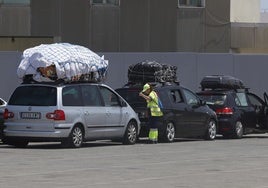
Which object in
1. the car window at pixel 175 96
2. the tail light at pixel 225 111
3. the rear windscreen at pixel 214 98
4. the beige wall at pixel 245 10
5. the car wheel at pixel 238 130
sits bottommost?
the car wheel at pixel 238 130

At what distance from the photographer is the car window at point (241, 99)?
24922mm

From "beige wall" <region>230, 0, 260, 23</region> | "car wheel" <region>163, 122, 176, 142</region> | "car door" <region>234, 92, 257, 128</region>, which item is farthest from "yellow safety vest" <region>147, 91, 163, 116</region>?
"beige wall" <region>230, 0, 260, 23</region>

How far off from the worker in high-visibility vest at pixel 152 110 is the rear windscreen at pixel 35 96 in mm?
3274

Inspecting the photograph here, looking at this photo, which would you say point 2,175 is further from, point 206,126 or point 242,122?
point 242,122

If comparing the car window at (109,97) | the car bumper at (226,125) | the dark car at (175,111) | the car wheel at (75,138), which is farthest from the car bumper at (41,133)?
the car bumper at (226,125)

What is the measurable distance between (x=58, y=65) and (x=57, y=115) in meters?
1.50

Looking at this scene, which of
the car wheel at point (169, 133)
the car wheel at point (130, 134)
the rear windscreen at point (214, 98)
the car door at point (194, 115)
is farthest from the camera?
the rear windscreen at point (214, 98)

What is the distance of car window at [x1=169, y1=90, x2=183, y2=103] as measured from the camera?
22.3m

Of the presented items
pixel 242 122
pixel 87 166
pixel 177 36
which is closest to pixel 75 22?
pixel 177 36

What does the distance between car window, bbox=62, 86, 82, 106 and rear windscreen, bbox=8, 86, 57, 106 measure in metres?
0.24

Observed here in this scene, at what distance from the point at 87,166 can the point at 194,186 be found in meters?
3.30

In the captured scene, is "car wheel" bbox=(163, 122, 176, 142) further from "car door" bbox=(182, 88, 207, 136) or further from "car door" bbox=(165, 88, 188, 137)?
"car door" bbox=(182, 88, 207, 136)

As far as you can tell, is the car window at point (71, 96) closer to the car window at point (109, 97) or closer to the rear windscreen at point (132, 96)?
the car window at point (109, 97)

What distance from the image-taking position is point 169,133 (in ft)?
72.2
